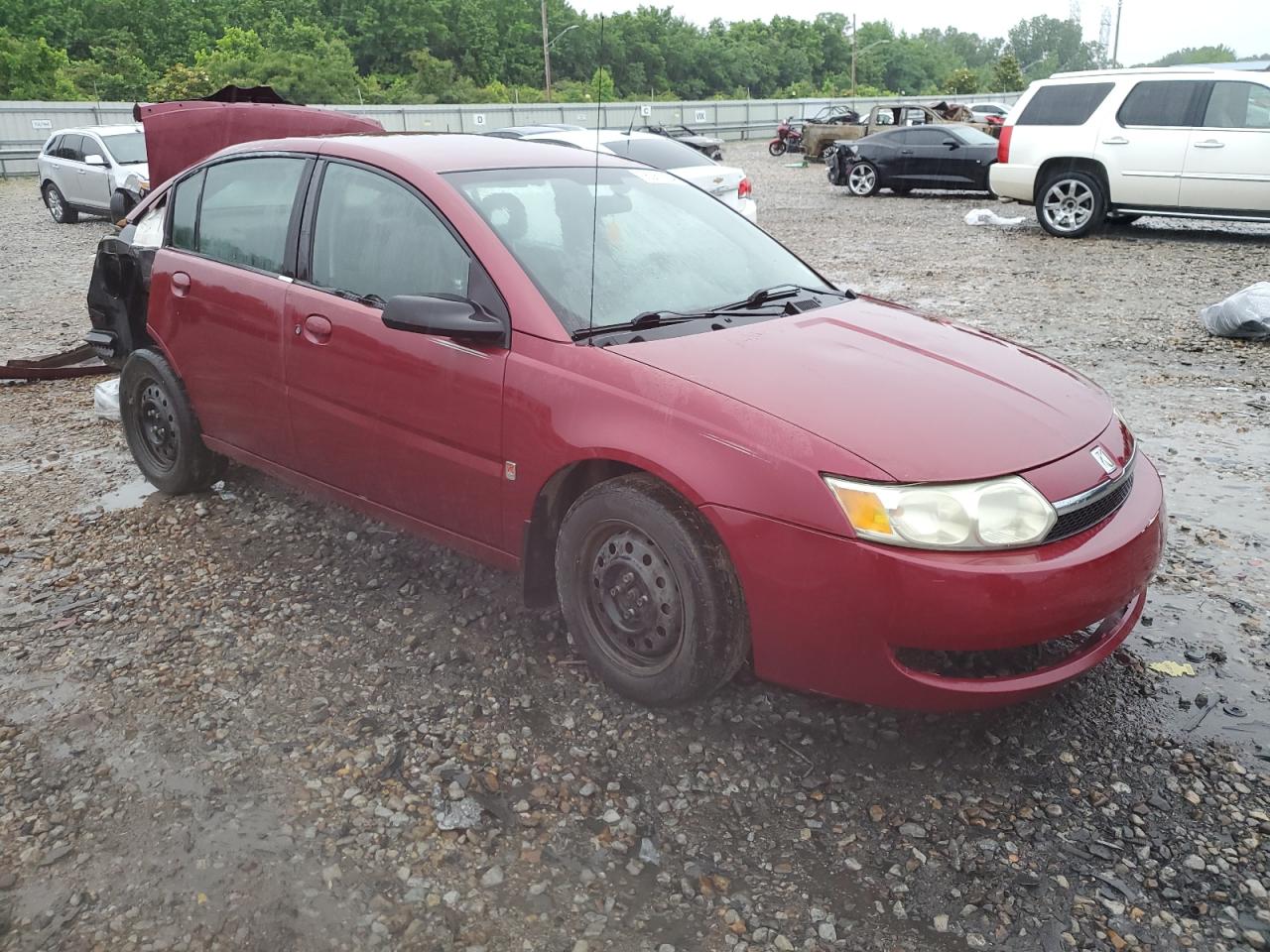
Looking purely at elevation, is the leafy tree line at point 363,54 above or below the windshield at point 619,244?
above

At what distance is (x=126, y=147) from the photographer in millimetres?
16172

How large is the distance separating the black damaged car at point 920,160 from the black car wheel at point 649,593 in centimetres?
1685

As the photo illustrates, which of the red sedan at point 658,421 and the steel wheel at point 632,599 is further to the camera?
the steel wheel at point 632,599

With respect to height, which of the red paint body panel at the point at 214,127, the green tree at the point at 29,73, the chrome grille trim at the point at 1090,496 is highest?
the green tree at the point at 29,73

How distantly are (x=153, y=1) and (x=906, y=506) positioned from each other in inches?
2456

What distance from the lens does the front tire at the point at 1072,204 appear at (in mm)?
12375

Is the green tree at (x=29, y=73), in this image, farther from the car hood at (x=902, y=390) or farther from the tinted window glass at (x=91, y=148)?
the car hood at (x=902, y=390)

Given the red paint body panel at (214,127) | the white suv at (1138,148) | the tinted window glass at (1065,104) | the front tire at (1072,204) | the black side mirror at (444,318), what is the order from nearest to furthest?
the black side mirror at (444,318) → the red paint body panel at (214,127) → the white suv at (1138,148) → the tinted window glass at (1065,104) → the front tire at (1072,204)

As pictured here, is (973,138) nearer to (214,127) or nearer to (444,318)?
(214,127)

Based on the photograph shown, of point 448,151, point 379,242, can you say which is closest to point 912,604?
point 379,242

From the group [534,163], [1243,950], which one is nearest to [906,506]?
[1243,950]

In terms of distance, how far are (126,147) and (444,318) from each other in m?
15.8

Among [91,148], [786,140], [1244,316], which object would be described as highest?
[786,140]

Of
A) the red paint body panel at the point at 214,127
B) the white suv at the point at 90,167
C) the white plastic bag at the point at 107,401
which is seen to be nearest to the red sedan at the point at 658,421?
the white plastic bag at the point at 107,401
